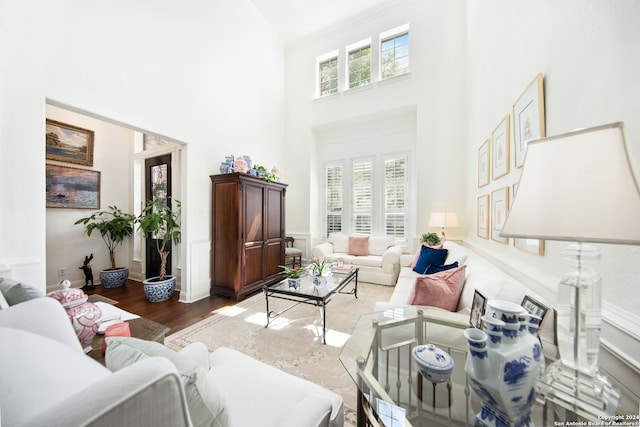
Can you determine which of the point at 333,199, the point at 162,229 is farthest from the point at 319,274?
the point at 333,199

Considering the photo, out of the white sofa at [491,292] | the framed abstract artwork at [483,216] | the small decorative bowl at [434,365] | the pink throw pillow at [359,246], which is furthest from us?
the pink throw pillow at [359,246]

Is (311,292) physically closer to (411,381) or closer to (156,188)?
(411,381)

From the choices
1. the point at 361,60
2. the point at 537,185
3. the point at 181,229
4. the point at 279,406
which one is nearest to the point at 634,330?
the point at 537,185

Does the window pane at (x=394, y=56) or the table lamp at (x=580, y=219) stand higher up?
the window pane at (x=394, y=56)

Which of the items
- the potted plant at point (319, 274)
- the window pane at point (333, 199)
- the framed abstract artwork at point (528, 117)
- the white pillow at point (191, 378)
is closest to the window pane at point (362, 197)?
the window pane at point (333, 199)

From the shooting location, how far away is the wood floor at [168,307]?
2570 mm

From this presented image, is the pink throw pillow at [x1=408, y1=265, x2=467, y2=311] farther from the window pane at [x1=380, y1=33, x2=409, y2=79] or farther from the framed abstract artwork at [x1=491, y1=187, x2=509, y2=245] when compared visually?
the window pane at [x1=380, y1=33, x2=409, y2=79]

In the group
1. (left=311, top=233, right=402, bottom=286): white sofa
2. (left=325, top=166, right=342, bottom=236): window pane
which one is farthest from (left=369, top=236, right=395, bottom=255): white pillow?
(left=325, top=166, right=342, bottom=236): window pane

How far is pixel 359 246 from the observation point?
177 inches

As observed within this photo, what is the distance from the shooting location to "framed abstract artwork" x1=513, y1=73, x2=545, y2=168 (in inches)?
56.3

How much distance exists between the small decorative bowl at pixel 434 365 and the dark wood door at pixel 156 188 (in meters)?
4.02

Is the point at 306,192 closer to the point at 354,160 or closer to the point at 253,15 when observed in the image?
the point at 354,160

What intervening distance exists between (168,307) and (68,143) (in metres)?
3.01

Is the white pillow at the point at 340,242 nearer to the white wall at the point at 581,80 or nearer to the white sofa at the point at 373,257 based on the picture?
the white sofa at the point at 373,257
